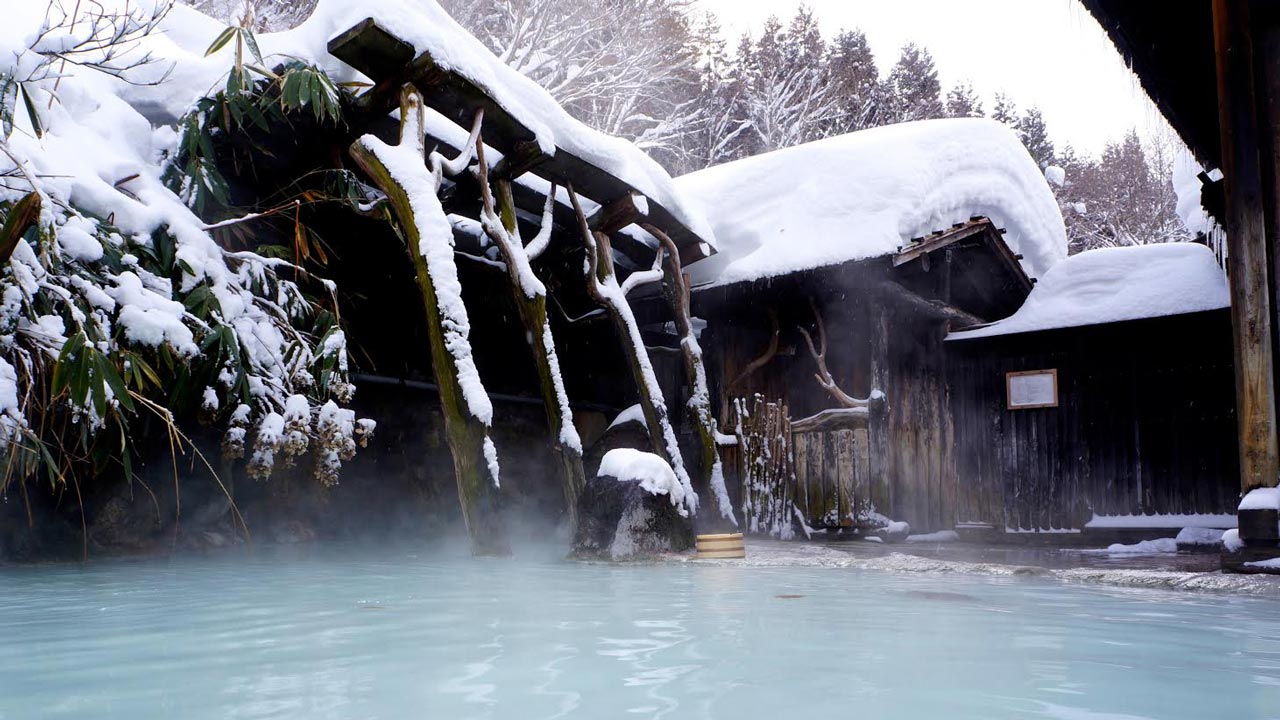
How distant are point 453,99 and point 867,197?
5014mm

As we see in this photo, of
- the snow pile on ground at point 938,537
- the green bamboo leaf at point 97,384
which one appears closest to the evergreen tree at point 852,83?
the snow pile on ground at point 938,537

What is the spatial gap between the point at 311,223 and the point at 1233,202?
704 cm

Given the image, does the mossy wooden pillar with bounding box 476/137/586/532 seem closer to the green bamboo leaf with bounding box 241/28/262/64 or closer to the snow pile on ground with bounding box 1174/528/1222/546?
the green bamboo leaf with bounding box 241/28/262/64

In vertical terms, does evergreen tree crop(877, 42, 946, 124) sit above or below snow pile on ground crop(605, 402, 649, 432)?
above

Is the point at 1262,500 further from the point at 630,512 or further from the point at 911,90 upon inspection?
the point at 911,90

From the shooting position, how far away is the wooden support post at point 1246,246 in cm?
511

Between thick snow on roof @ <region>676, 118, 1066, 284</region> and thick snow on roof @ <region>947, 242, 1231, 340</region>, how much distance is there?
137 centimetres

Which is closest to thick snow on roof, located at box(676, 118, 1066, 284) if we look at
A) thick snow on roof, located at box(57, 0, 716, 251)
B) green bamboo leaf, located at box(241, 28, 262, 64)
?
thick snow on roof, located at box(57, 0, 716, 251)

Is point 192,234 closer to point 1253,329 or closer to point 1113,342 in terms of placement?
point 1253,329

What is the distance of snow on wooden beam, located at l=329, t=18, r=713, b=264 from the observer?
18.8ft

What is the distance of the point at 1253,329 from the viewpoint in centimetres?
516

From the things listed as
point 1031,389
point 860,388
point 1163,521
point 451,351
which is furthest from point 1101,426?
point 451,351

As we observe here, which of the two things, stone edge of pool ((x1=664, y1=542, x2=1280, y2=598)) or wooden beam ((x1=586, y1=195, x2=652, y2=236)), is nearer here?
stone edge of pool ((x1=664, y1=542, x2=1280, y2=598))

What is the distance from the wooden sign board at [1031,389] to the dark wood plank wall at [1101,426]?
9 centimetres
